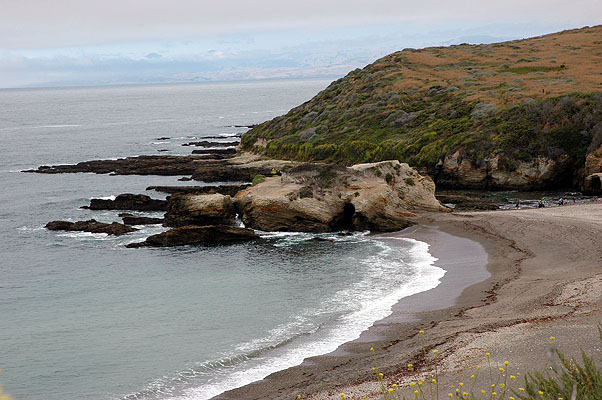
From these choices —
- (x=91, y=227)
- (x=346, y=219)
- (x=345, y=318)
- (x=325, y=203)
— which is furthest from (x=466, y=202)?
(x=91, y=227)

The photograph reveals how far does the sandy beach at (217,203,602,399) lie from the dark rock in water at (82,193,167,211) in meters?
22.0

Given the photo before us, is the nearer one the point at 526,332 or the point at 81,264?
the point at 526,332

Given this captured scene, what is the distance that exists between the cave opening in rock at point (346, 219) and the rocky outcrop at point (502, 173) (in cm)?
1780

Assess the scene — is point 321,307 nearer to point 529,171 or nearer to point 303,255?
point 303,255

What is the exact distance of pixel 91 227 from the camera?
40.5 metres

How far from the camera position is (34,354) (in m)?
19.7

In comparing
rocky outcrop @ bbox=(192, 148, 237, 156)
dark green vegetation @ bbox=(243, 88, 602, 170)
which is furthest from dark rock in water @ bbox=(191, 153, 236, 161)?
dark green vegetation @ bbox=(243, 88, 602, 170)

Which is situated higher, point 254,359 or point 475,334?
point 475,334

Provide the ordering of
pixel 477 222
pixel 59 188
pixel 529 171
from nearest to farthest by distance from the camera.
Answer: pixel 477 222, pixel 529 171, pixel 59 188

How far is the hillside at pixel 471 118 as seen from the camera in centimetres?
5156

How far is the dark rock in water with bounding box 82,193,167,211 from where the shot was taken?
4672 centimetres

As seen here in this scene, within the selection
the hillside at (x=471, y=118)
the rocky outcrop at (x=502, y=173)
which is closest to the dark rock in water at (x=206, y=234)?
the rocky outcrop at (x=502, y=173)

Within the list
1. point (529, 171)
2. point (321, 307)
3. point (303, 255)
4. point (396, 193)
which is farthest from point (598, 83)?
point (321, 307)

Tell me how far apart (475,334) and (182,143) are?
83.4 meters
